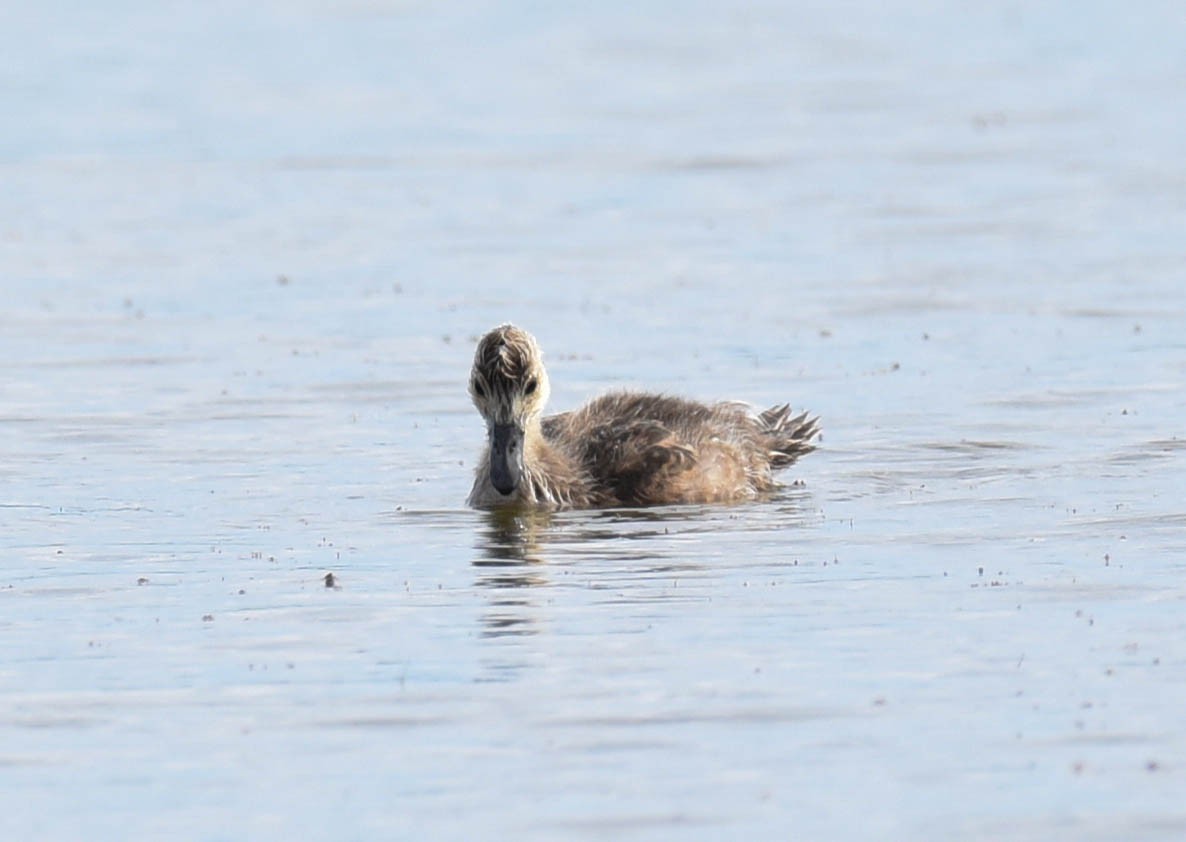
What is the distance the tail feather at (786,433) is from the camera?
16.1 metres

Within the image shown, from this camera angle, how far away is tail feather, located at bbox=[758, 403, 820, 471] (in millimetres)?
16078

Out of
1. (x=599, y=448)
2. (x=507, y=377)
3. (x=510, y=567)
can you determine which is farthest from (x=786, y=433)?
(x=510, y=567)

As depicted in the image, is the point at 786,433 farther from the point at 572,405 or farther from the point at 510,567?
the point at 510,567

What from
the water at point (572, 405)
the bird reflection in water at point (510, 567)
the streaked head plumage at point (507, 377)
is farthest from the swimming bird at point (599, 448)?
the water at point (572, 405)

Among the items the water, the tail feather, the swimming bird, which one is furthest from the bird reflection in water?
the tail feather

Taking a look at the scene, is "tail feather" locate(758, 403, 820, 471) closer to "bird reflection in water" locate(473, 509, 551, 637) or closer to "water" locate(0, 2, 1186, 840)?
"water" locate(0, 2, 1186, 840)

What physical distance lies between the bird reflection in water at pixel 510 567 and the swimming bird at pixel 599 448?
18cm

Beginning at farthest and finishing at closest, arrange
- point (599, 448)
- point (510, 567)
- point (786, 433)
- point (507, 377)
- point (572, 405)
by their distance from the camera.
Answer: point (572, 405) < point (786, 433) < point (599, 448) < point (507, 377) < point (510, 567)

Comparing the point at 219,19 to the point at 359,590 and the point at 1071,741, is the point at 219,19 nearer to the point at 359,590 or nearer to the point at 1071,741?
the point at 359,590

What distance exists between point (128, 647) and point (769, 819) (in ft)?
11.4

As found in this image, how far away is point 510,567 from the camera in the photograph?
43.2 feet

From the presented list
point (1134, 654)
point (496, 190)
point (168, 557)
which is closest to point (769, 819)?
point (1134, 654)

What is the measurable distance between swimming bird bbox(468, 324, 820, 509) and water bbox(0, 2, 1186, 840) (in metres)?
0.31

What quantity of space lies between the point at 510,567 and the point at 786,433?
3.52 meters
